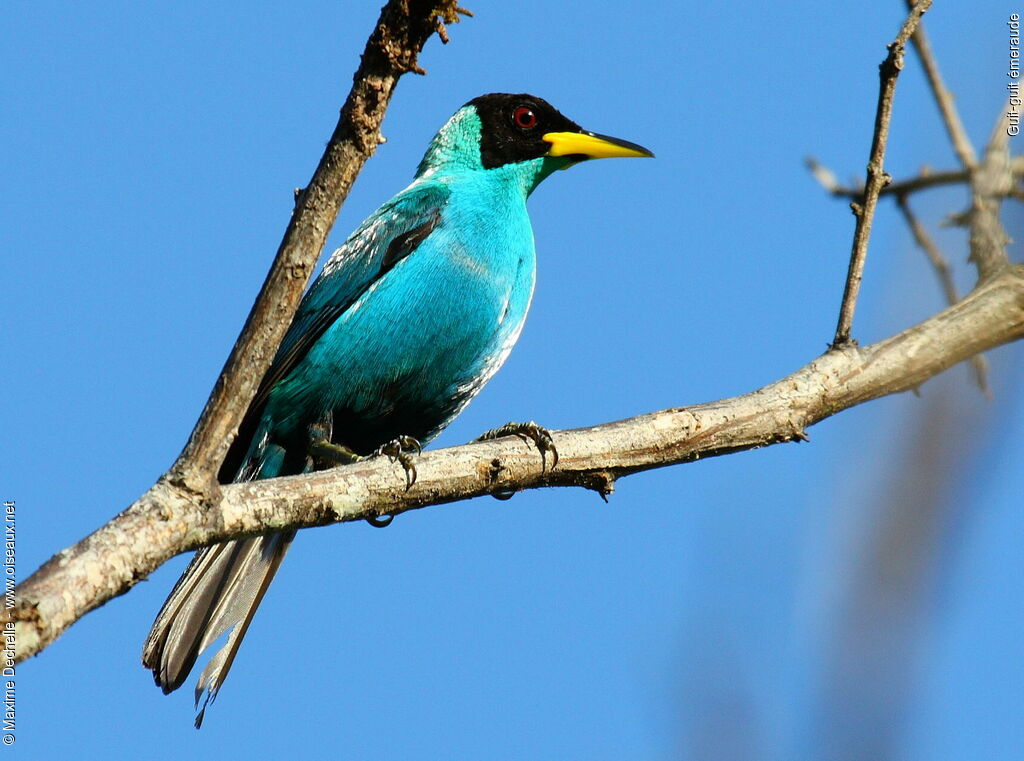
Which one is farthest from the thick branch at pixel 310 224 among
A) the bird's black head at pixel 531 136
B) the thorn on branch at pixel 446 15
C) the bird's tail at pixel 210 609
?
the bird's black head at pixel 531 136

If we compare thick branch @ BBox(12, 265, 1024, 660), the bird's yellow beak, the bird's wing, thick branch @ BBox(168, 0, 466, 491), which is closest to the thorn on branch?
thick branch @ BBox(168, 0, 466, 491)

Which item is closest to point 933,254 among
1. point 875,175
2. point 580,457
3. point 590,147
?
point 875,175

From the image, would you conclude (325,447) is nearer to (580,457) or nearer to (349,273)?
(349,273)

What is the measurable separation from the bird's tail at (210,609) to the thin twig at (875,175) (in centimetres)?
284

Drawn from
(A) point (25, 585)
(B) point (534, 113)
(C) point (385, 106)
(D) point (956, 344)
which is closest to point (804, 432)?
(D) point (956, 344)

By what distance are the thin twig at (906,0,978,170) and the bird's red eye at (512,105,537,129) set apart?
322 cm

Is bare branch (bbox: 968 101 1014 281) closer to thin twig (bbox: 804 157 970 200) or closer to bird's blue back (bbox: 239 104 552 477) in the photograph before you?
thin twig (bbox: 804 157 970 200)

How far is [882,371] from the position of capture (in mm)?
4484

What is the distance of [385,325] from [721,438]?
7.06 ft

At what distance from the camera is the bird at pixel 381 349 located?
19.2ft

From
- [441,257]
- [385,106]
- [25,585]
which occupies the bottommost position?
[25,585]

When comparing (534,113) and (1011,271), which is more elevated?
(534,113)

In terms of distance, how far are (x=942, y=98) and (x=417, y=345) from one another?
278cm

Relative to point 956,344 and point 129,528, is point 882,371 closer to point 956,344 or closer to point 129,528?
point 956,344
